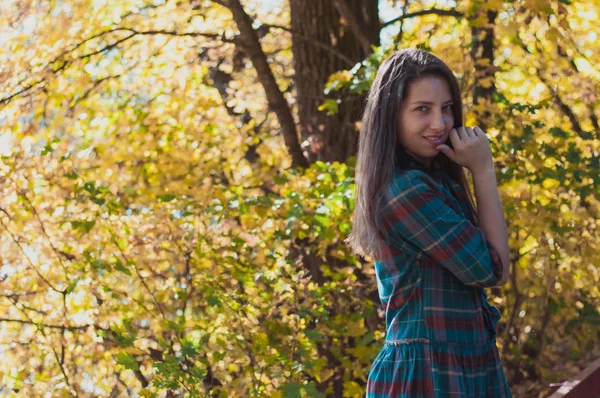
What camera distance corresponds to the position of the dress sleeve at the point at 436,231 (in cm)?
224

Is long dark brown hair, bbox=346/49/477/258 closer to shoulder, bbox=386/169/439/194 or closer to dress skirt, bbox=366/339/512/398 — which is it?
shoulder, bbox=386/169/439/194

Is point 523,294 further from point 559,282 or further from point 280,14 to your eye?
point 280,14

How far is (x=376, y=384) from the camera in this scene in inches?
92.7

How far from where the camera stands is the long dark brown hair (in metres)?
2.39

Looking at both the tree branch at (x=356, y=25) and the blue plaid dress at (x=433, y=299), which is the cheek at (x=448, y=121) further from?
the tree branch at (x=356, y=25)

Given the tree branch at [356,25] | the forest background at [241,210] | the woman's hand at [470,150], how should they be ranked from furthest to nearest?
the tree branch at [356,25]
the forest background at [241,210]
the woman's hand at [470,150]

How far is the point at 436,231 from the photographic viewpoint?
7.43ft

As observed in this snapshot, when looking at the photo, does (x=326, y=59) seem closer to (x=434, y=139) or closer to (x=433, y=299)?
(x=434, y=139)

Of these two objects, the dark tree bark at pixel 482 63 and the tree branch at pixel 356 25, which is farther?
the tree branch at pixel 356 25

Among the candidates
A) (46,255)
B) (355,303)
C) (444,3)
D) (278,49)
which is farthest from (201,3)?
(355,303)

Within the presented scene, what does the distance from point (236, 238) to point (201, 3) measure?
3528 millimetres

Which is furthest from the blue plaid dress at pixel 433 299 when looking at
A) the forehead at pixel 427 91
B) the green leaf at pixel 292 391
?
the green leaf at pixel 292 391

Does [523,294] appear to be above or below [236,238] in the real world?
below

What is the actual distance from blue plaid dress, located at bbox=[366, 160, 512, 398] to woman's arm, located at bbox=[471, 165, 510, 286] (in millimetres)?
20
